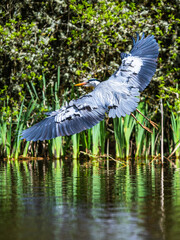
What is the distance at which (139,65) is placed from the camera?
731 cm

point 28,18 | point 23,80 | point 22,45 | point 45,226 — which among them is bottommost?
point 45,226

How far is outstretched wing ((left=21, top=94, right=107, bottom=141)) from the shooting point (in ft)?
20.0

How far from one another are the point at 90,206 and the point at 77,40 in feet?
21.4

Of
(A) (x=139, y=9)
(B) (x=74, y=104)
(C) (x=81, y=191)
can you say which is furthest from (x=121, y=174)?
(A) (x=139, y=9)

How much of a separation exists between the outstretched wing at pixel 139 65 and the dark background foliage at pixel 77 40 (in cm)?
188

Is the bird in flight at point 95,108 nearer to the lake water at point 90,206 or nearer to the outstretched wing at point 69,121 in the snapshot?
the outstretched wing at point 69,121

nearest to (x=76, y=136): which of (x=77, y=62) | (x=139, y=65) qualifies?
(x=77, y=62)

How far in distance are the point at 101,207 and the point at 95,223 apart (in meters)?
0.65

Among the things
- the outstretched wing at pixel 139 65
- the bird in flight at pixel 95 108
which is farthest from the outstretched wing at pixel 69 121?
the outstretched wing at pixel 139 65

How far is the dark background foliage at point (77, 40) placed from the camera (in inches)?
380

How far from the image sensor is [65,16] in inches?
410

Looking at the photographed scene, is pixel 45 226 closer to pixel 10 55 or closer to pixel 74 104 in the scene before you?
pixel 74 104

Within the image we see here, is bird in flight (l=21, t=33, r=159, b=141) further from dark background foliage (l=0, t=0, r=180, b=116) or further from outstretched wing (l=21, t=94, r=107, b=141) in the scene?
dark background foliage (l=0, t=0, r=180, b=116)

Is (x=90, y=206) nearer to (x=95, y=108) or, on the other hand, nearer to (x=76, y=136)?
(x=95, y=108)
